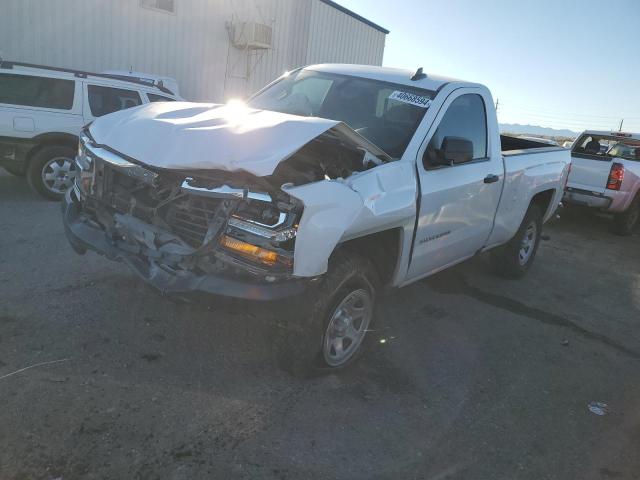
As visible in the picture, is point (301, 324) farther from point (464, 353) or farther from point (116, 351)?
point (464, 353)

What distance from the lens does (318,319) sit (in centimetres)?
307

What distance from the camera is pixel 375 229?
3.25 meters

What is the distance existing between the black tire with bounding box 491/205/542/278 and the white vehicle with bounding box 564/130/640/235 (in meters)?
3.75

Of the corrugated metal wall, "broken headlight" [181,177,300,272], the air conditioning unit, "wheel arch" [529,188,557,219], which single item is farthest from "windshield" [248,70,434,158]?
the corrugated metal wall

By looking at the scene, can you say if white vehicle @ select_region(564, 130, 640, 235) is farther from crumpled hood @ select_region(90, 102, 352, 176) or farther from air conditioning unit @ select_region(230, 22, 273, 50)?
air conditioning unit @ select_region(230, 22, 273, 50)

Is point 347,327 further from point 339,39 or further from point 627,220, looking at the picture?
point 339,39

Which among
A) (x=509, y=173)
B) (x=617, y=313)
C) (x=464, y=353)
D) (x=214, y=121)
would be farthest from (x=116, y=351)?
(x=617, y=313)

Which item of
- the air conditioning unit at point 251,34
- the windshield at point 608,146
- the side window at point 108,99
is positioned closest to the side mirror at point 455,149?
the side window at point 108,99

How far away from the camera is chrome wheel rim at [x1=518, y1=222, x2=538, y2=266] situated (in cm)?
603

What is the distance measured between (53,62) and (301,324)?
1143 cm

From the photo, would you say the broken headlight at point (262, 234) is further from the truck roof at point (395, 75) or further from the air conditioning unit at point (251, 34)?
the air conditioning unit at point (251, 34)

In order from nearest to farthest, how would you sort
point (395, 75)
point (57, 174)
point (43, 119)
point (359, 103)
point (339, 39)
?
1. point (359, 103)
2. point (395, 75)
3. point (43, 119)
4. point (57, 174)
5. point (339, 39)

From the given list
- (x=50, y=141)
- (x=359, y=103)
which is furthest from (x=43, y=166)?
(x=359, y=103)

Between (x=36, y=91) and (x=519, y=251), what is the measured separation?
6.54 m
